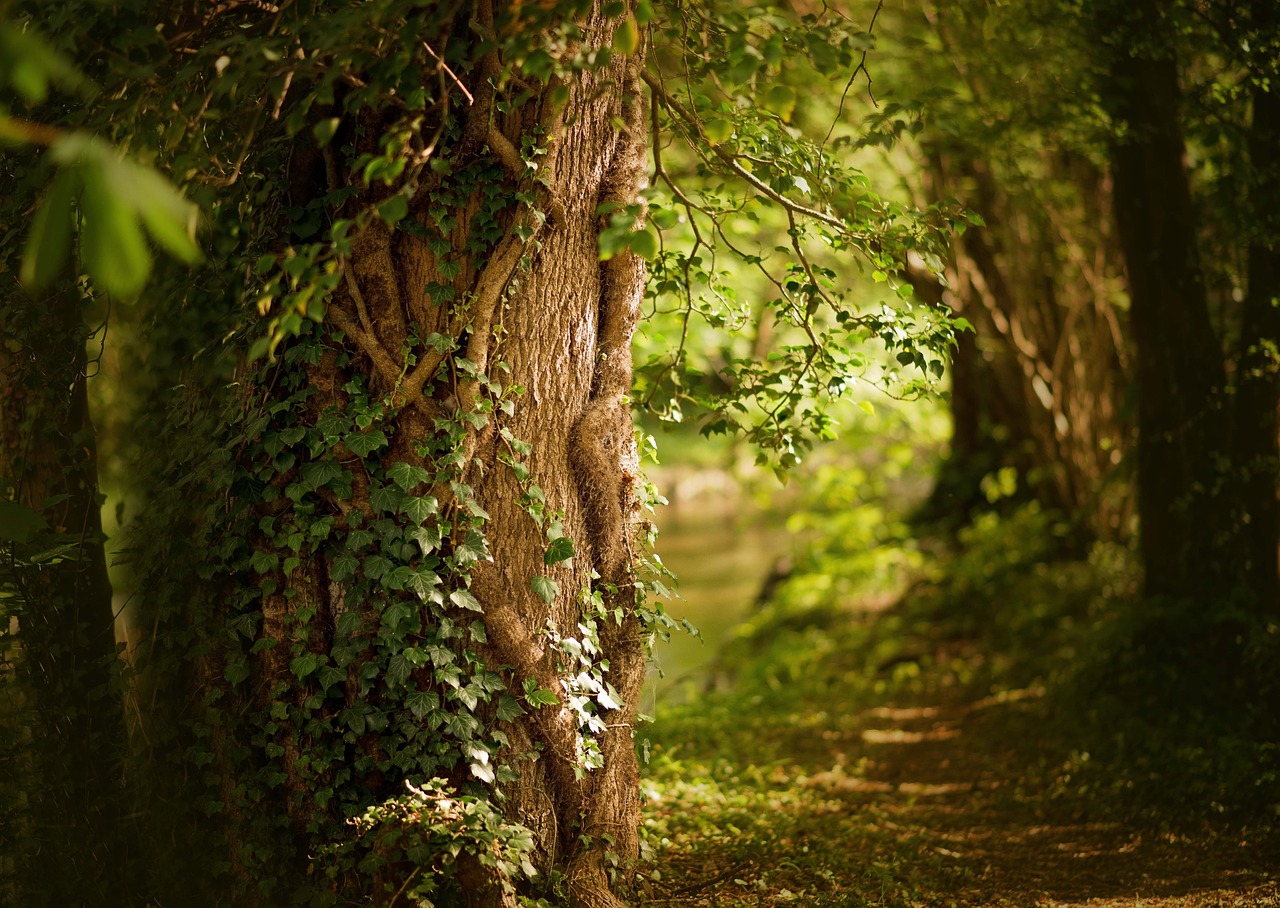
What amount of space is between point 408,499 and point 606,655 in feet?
3.22

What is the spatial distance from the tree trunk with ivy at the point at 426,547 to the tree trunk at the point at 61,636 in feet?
1.51

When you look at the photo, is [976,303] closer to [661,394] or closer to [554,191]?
[661,394]

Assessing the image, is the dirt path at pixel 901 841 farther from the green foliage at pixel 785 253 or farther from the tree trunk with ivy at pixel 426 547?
the green foliage at pixel 785 253

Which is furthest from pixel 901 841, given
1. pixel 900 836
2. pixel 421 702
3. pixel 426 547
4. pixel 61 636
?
pixel 61 636

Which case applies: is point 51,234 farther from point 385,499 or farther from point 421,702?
point 421,702

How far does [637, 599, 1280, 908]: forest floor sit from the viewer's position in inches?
153

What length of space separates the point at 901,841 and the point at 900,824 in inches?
13.2

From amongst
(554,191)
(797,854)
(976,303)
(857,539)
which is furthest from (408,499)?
(857,539)

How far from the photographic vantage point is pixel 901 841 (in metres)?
4.56

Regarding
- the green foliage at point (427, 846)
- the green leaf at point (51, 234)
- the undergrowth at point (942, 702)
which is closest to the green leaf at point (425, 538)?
the green foliage at point (427, 846)

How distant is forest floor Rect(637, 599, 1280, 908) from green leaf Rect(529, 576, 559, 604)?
4.12 feet

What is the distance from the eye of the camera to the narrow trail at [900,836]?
387cm

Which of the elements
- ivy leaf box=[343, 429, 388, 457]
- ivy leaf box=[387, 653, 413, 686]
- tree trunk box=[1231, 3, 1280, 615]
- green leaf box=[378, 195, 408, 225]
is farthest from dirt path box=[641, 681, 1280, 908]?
green leaf box=[378, 195, 408, 225]

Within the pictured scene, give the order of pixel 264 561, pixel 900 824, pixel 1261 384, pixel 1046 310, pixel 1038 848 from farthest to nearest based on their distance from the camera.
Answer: pixel 1046 310 → pixel 1261 384 → pixel 900 824 → pixel 1038 848 → pixel 264 561
